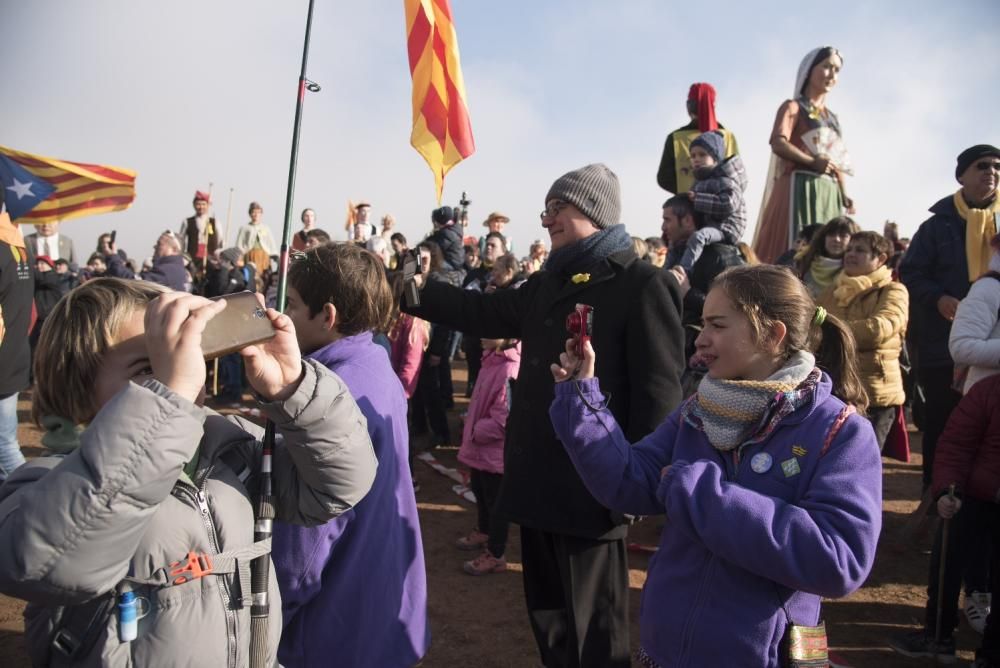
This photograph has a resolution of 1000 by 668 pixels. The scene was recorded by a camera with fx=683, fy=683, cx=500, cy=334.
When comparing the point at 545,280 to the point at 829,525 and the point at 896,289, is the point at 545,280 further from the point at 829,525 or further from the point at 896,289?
the point at 896,289

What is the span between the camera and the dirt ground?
140 inches

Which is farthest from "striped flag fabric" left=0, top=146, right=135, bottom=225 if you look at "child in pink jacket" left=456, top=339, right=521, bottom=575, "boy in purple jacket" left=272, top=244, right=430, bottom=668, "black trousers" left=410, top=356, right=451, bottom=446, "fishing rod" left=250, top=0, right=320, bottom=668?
"fishing rod" left=250, top=0, right=320, bottom=668

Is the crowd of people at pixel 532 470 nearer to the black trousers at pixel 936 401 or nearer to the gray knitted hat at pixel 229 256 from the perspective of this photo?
the black trousers at pixel 936 401

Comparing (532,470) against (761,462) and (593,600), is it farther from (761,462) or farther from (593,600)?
(761,462)

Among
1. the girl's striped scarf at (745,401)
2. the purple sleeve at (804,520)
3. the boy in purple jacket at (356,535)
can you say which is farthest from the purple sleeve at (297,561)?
the girl's striped scarf at (745,401)

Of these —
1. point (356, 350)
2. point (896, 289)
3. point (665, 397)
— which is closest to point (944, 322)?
point (896, 289)

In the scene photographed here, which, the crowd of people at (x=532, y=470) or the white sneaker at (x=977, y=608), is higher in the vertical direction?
the crowd of people at (x=532, y=470)

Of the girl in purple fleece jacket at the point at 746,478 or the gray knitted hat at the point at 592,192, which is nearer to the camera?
the girl in purple fleece jacket at the point at 746,478

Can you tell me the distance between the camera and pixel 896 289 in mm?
4672

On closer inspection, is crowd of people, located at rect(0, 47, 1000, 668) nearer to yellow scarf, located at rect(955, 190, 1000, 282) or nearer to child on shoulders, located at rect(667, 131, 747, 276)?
yellow scarf, located at rect(955, 190, 1000, 282)

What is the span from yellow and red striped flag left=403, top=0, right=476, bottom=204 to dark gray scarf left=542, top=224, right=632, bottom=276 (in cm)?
85

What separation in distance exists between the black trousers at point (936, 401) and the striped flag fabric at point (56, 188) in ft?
33.2

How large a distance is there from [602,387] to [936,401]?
3155 mm

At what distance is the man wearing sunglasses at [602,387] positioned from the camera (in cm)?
269
